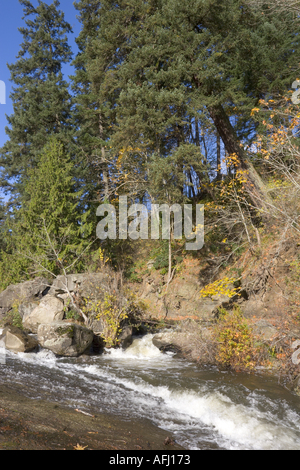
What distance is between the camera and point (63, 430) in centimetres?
388

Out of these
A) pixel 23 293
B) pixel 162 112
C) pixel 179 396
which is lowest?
pixel 179 396

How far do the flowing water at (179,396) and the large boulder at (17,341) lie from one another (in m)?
0.38

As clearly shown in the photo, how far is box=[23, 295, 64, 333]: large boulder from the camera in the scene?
35.1ft

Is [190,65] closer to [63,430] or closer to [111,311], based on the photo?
[111,311]

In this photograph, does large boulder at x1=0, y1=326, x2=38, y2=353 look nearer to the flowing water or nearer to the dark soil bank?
the flowing water

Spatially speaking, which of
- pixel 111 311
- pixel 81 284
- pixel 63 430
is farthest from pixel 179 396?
pixel 81 284

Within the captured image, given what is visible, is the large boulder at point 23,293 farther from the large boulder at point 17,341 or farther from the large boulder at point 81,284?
the large boulder at point 17,341

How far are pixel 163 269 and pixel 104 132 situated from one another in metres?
9.58

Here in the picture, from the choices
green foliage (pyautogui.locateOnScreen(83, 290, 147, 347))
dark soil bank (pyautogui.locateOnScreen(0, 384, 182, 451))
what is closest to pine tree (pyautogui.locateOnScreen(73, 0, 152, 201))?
green foliage (pyautogui.locateOnScreen(83, 290, 147, 347))

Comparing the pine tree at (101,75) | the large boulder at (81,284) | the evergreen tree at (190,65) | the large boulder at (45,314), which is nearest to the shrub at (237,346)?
the large boulder at (81,284)

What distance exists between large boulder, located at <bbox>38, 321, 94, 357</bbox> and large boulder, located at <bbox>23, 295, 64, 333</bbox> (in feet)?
5.07

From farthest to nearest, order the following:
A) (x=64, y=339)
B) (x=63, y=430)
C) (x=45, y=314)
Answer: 1. (x=45, y=314)
2. (x=64, y=339)
3. (x=63, y=430)

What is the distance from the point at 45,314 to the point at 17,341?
1848 millimetres

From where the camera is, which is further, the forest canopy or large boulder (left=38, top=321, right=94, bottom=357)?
the forest canopy
